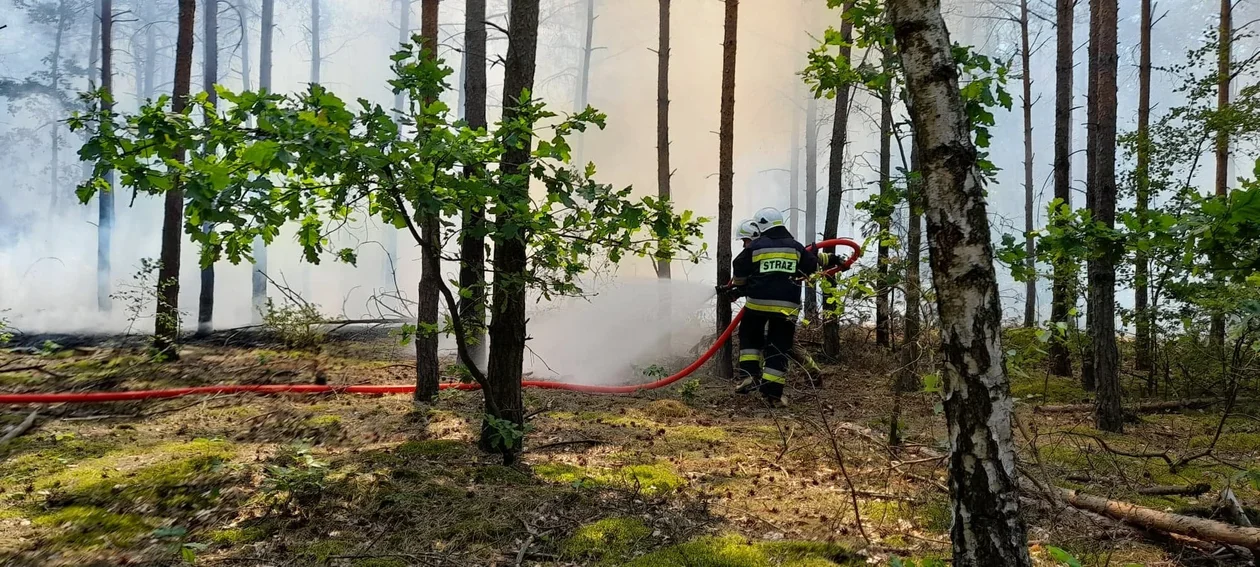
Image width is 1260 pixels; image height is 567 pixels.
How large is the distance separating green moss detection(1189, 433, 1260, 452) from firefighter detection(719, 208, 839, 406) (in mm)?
3252

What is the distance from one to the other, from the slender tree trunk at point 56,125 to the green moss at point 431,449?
2594cm

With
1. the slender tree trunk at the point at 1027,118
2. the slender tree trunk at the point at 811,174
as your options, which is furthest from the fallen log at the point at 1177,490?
the slender tree trunk at the point at 811,174

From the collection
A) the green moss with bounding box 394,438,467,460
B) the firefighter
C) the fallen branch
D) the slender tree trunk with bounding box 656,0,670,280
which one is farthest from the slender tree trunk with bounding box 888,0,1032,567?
the slender tree trunk with bounding box 656,0,670,280

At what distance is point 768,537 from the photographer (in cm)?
338

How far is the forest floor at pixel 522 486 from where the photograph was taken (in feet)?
10.1

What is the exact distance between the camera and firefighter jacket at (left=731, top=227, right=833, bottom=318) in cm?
723

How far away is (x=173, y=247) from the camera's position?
8734mm

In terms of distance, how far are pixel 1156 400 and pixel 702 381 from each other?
4.77m

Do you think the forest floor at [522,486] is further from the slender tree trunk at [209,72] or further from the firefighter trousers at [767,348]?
the slender tree trunk at [209,72]

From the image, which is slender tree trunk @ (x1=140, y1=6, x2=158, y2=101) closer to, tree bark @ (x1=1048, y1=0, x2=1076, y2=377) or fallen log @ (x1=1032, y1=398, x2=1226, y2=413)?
tree bark @ (x1=1048, y1=0, x2=1076, y2=377)

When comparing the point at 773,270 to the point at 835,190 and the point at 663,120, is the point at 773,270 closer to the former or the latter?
the point at 835,190

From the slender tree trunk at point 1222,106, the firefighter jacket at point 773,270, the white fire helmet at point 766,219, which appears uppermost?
the slender tree trunk at point 1222,106

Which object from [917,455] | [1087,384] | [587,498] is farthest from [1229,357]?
[587,498]

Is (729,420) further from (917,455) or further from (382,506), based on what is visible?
(382,506)
